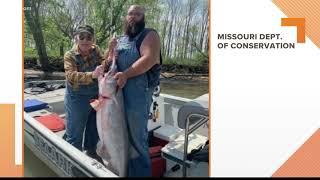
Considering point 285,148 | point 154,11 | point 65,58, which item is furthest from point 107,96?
point 285,148

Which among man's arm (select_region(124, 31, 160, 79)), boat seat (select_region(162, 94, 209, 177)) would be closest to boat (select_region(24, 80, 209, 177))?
boat seat (select_region(162, 94, 209, 177))

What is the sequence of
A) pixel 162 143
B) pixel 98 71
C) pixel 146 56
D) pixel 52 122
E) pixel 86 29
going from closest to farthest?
pixel 146 56 < pixel 98 71 < pixel 86 29 < pixel 162 143 < pixel 52 122

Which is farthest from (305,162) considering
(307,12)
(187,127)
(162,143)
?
(162,143)

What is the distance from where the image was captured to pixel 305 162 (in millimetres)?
1951

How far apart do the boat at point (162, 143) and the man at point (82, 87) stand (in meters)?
0.11

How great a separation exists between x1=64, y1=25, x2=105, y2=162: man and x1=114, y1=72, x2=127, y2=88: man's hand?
96 millimetres

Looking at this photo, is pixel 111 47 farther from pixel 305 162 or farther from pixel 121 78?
pixel 305 162

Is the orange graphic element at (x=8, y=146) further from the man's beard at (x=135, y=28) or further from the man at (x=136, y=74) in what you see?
the man's beard at (x=135, y=28)

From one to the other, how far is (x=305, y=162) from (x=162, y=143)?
80 centimetres

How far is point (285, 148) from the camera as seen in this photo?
1.96 metres

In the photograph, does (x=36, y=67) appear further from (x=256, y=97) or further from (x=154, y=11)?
(x=256, y=97)

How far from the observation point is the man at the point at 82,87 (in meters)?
2.02

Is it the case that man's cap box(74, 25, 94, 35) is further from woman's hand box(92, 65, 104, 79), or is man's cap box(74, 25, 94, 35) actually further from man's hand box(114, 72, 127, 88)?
man's hand box(114, 72, 127, 88)

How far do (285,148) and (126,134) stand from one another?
73 centimetres
